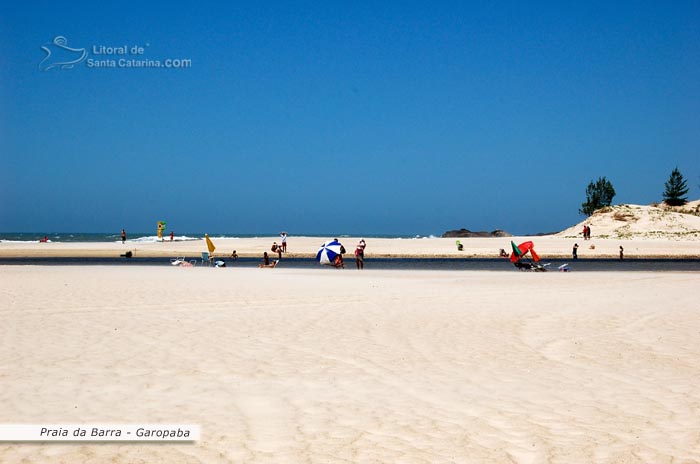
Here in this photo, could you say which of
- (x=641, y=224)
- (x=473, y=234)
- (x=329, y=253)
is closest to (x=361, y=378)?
(x=329, y=253)

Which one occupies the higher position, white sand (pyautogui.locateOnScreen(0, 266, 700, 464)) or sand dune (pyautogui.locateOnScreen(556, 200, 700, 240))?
sand dune (pyautogui.locateOnScreen(556, 200, 700, 240))

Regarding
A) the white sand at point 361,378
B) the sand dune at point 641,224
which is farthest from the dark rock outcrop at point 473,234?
the white sand at point 361,378

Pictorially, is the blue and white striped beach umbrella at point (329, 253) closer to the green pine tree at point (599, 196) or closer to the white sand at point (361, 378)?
the white sand at point (361, 378)

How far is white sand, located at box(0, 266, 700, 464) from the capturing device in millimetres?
5309

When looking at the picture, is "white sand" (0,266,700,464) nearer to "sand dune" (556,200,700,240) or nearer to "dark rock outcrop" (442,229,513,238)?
"sand dune" (556,200,700,240)

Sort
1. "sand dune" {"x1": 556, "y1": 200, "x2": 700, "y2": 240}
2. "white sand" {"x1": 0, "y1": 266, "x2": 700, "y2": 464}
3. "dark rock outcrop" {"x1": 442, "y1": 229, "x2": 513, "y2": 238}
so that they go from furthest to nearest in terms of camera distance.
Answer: "dark rock outcrop" {"x1": 442, "y1": 229, "x2": 513, "y2": 238}
"sand dune" {"x1": 556, "y1": 200, "x2": 700, "y2": 240}
"white sand" {"x1": 0, "y1": 266, "x2": 700, "y2": 464}

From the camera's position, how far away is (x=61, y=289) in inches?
695

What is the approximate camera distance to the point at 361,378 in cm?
780

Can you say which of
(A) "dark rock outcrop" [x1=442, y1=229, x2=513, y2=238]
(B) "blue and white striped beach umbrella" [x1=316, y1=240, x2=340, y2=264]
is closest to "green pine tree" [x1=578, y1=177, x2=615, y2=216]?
(A) "dark rock outcrop" [x1=442, y1=229, x2=513, y2=238]

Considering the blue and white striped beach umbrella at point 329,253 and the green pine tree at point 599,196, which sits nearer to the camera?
the blue and white striped beach umbrella at point 329,253

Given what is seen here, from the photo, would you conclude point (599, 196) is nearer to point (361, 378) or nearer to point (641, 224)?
point (641, 224)

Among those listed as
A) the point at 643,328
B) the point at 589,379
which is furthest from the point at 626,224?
the point at 589,379

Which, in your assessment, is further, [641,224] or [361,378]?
[641,224]

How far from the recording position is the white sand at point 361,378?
5.31 m
